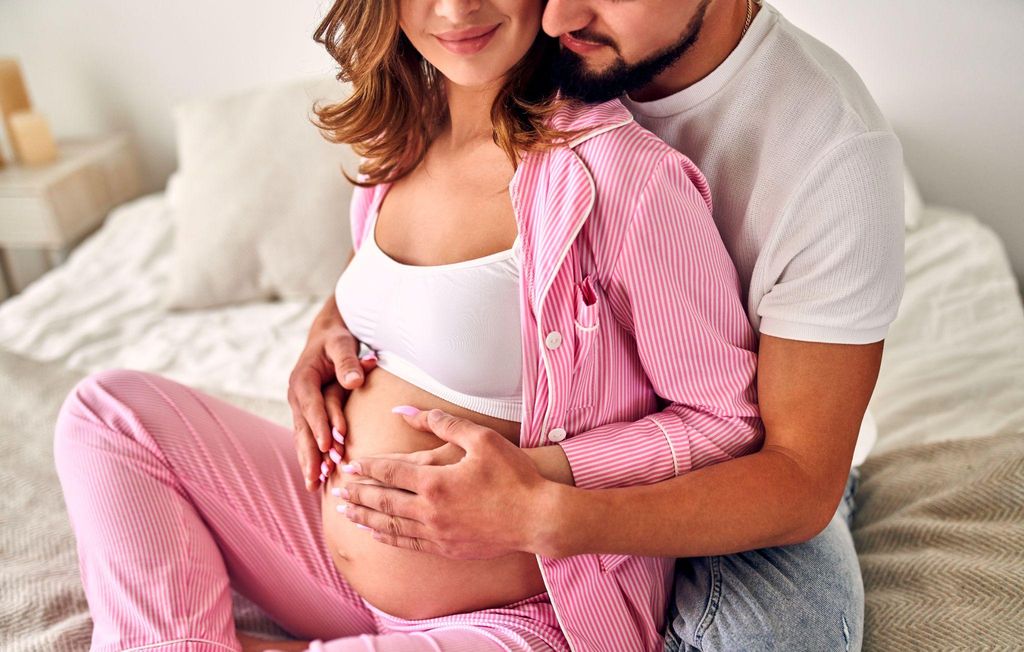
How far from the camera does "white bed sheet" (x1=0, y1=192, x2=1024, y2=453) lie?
1.52 meters

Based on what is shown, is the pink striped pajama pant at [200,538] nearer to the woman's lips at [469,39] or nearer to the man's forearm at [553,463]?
the man's forearm at [553,463]

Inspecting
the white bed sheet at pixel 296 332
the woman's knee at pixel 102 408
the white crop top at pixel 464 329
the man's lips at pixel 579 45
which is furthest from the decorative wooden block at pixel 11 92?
the man's lips at pixel 579 45

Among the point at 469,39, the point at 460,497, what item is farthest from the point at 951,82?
the point at 460,497

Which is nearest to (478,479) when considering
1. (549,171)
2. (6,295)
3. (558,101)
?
(549,171)

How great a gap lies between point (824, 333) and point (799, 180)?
17 centimetres

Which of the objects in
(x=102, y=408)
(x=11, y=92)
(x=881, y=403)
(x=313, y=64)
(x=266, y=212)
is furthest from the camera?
(x=11, y=92)

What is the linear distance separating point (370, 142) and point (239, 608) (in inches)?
26.8

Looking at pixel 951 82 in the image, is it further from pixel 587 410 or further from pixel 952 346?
pixel 587 410

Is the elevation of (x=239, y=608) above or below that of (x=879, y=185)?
below

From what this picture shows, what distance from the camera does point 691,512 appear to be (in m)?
0.89

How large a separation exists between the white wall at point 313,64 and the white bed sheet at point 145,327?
2.06ft

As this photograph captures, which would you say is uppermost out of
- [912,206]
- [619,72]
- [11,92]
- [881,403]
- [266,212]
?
[619,72]

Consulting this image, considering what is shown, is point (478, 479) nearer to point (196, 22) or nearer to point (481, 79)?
point (481, 79)

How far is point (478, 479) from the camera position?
88 cm
